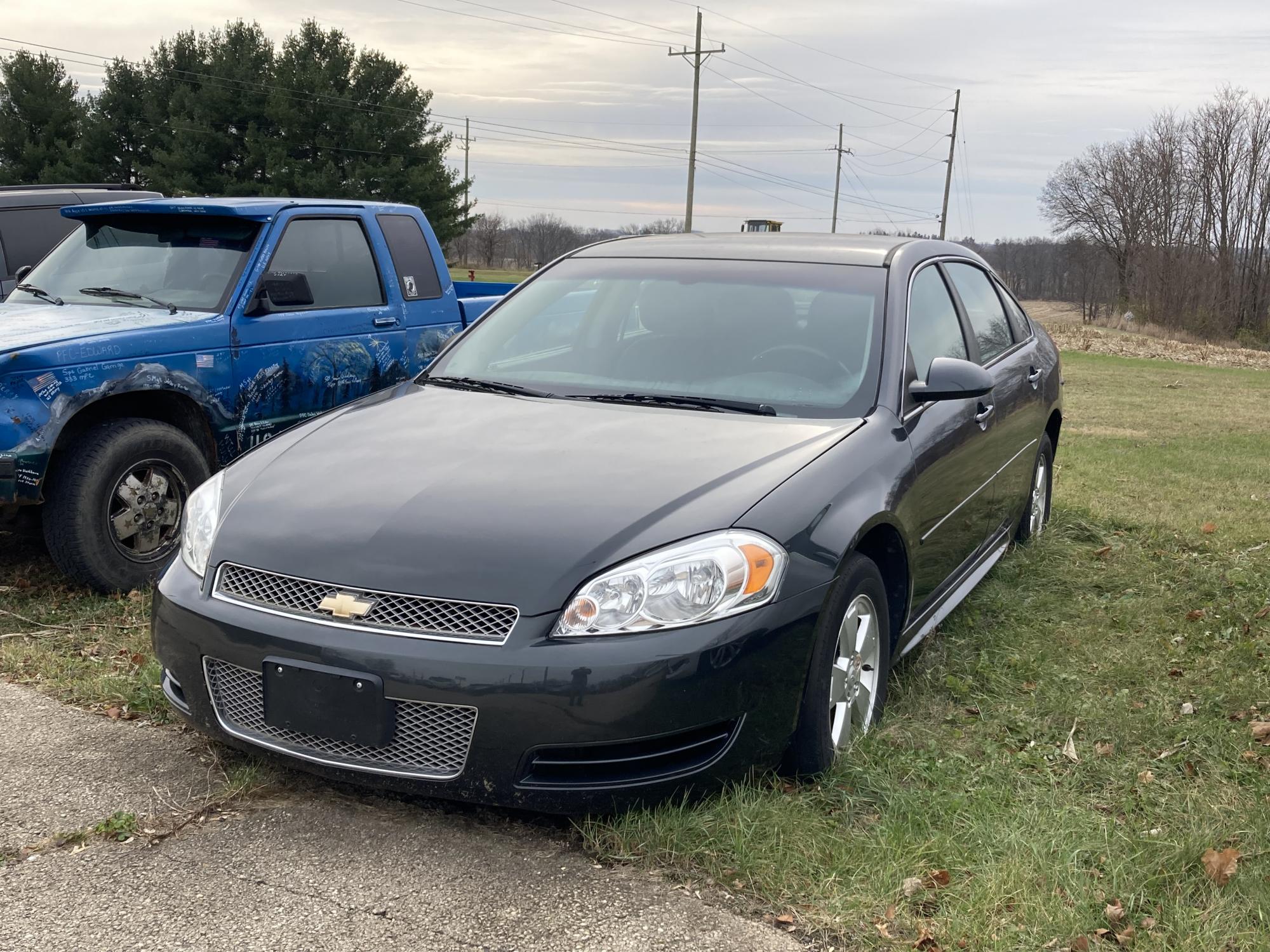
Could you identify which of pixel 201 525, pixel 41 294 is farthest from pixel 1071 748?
pixel 41 294

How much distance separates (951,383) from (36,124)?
59137mm

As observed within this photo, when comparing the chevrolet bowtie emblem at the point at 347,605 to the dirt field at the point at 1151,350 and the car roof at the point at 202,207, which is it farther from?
the dirt field at the point at 1151,350

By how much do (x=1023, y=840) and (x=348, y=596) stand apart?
6.22ft

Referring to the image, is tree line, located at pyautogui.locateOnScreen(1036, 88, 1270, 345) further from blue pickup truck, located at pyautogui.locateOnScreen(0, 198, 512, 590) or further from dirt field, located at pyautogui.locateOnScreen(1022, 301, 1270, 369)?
blue pickup truck, located at pyautogui.locateOnScreen(0, 198, 512, 590)

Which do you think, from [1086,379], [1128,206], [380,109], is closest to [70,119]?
[380,109]

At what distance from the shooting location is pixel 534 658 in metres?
2.73

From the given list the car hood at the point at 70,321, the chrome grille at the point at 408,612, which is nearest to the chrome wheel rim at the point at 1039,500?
the chrome grille at the point at 408,612

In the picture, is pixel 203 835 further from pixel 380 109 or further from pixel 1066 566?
pixel 380 109

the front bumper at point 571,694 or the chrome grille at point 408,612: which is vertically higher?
the chrome grille at point 408,612

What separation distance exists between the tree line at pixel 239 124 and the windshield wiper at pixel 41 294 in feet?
147

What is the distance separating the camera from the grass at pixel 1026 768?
275 centimetres

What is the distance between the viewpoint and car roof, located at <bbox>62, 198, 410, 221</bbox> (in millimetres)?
6000

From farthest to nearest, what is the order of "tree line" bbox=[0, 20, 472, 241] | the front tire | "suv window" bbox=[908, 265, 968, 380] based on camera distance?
"tree line" bbox=[0, 20, 472, 241] < "suv window" bbox=[908, 265, 968, 380] < the front tire

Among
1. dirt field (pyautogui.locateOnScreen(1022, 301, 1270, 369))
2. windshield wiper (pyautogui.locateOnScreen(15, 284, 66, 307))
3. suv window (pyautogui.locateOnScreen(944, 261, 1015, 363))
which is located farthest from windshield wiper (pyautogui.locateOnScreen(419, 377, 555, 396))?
dirt field (pyautogui.locateOnScreen(1022, 301, 1270, 369))
